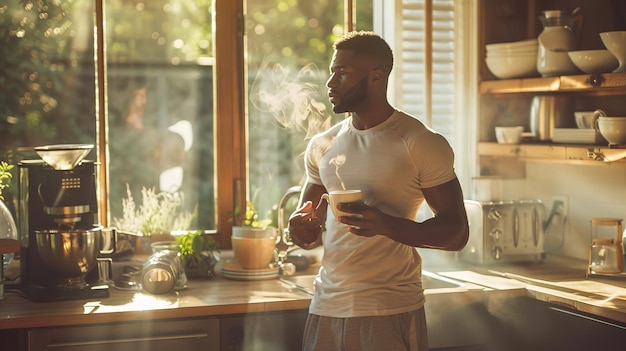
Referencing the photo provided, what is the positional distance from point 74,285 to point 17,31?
1.14 m

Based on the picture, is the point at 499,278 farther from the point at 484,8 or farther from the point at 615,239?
the point at 484,8

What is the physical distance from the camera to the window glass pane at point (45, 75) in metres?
3.53

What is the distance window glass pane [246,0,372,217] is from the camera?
374 centimetres

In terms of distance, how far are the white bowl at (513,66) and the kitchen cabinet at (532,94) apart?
1.6 inches

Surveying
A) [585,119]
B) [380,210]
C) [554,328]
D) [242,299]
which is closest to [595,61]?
[585,119]

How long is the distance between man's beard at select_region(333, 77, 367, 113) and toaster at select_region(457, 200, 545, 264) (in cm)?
110

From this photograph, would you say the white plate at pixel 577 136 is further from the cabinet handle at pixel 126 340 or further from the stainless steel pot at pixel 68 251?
the stainless steel pot at pixel 68 251

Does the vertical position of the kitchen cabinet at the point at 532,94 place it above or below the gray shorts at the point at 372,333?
above

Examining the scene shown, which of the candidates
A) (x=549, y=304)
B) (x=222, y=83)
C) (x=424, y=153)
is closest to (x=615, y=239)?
(x=549, y=304)

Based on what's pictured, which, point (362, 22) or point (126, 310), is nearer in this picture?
point (126, 310)

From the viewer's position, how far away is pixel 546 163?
390cm

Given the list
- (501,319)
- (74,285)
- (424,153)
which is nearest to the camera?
(424,153)

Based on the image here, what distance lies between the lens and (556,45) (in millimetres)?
3527

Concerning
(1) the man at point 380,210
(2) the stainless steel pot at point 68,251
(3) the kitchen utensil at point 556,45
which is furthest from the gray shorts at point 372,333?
(3) the kitchen utensil at point 556,45
